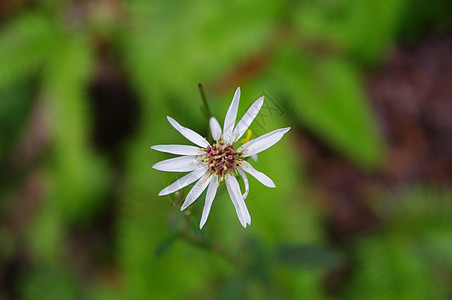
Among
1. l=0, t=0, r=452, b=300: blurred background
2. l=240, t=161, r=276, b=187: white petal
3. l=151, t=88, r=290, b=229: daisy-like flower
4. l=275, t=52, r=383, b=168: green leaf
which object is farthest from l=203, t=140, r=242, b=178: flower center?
l=275, t=52, r=383, b=168: green leaf

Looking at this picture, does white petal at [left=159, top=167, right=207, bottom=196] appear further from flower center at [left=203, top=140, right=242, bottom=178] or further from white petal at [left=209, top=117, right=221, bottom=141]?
white petal at [left=209, top=117, right=221, bottom=141]

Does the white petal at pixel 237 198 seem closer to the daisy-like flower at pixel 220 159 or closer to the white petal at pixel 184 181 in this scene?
the daisy-like flower at pixel 220 159

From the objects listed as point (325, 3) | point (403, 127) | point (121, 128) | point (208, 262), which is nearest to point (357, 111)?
point (403, 127)

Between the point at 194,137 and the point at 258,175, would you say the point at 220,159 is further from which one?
the point at 258,175

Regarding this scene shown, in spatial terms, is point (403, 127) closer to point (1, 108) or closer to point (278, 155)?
point (278, 155)

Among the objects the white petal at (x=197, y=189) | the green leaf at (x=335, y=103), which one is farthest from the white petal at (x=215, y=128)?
the green leaf at (x=335, y=103)

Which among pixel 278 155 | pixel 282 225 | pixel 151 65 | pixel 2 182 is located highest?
pixel 151 65
